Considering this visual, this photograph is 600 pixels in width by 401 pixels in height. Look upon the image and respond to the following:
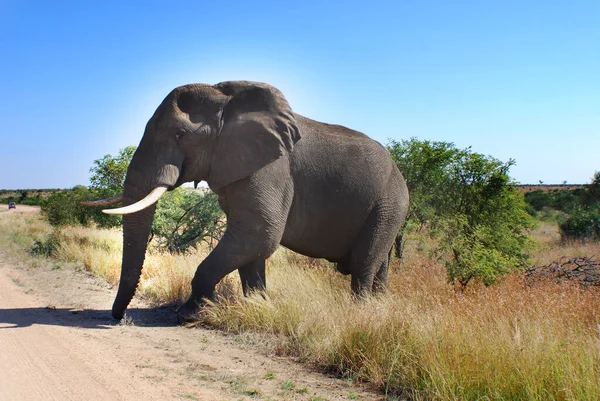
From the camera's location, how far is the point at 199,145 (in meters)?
6.93

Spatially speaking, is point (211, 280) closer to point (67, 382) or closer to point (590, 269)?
point (67, 382)

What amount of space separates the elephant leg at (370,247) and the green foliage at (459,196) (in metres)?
2.92

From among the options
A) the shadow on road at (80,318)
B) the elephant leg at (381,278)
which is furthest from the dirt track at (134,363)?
the elephant leg at (381,278)

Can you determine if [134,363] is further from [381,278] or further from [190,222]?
[190,222]

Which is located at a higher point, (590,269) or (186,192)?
(186,192)

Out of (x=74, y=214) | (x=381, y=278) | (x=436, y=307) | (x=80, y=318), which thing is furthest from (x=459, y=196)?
(x=74, y=214)

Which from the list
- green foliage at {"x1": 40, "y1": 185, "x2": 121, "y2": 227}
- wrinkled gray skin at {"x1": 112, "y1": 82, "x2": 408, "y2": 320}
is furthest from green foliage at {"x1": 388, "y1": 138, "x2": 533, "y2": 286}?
green foliage at {"x1": 40, "y1": 185, "x2": 121, "y2": 227}

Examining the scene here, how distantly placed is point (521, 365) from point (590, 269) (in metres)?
6.53

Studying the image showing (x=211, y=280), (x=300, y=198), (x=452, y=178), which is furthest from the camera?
(x=452, y=178)

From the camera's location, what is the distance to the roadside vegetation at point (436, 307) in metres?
4.18

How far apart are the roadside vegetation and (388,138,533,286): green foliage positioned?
27mm

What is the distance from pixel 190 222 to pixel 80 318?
628cm

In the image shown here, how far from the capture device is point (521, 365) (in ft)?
13.4

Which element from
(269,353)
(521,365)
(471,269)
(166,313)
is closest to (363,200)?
(471,269)
